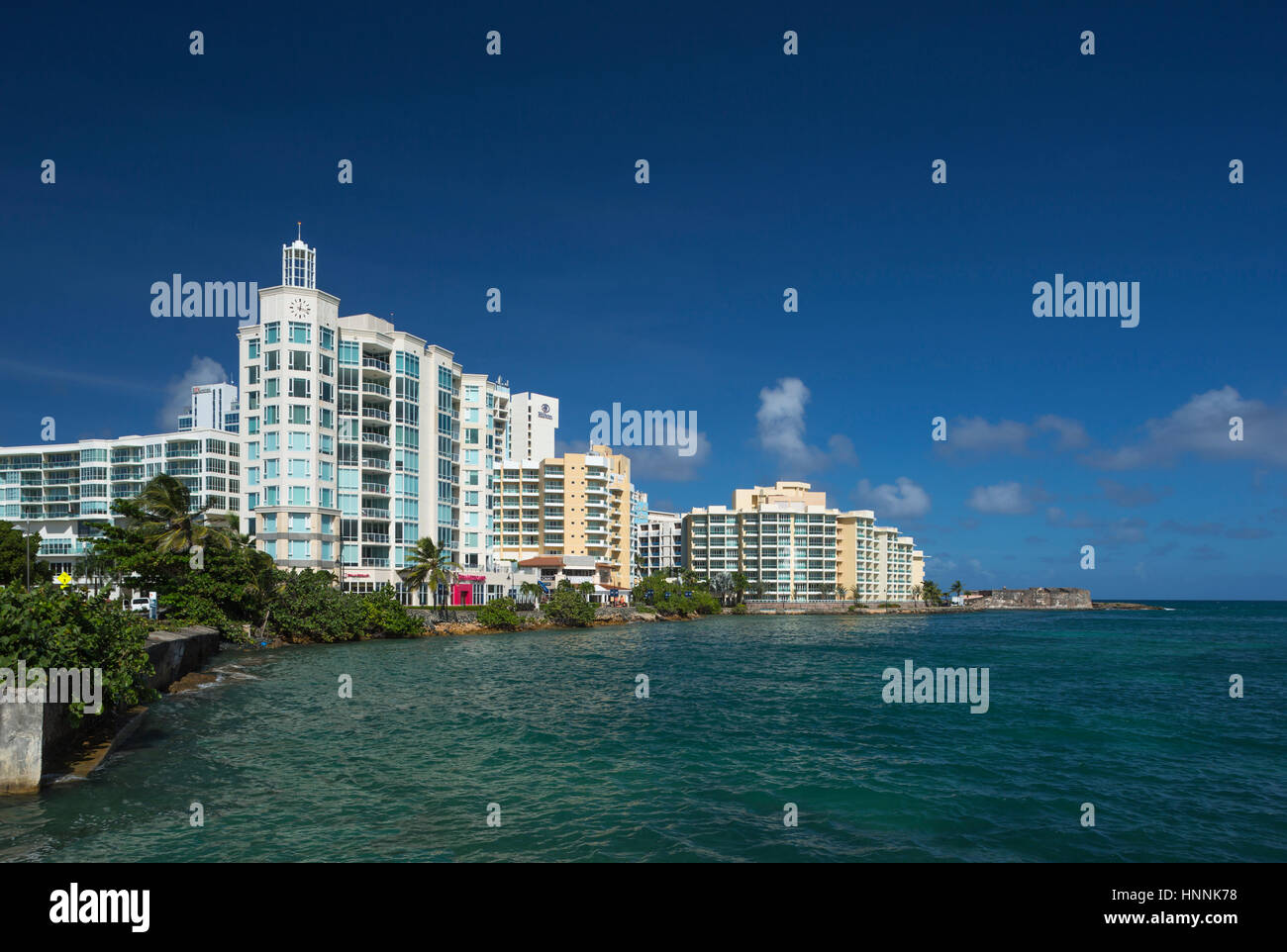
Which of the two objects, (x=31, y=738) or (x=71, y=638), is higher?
(x=71, y=638)

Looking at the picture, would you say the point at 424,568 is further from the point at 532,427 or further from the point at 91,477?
the point at 532,427

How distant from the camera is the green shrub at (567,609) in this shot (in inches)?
4377

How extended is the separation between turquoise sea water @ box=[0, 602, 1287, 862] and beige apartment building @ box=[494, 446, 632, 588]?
3966 inches

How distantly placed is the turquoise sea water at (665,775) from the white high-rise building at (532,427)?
13953 centimetres

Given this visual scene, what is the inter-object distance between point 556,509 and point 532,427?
4548cm

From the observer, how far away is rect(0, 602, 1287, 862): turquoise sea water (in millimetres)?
16938

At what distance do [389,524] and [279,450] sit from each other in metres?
15.9

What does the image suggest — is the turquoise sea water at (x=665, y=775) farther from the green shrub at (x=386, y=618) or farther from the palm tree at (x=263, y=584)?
the green shrub at (x=386, y=618)

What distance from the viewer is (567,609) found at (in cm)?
11200

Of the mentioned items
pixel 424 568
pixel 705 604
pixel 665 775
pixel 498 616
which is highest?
pixel 424 568

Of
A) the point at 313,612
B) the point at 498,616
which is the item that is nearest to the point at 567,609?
the point at 498,616
